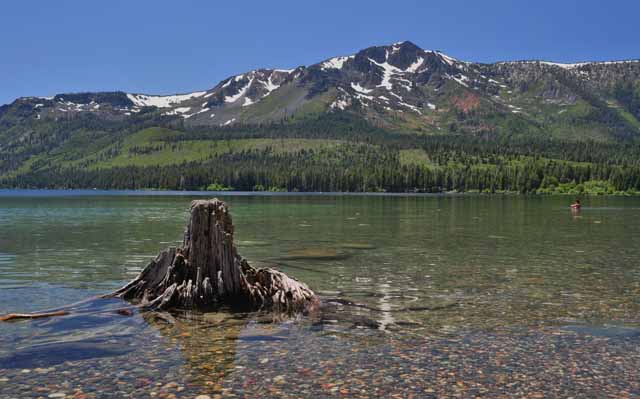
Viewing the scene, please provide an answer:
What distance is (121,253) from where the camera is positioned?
43375 mm

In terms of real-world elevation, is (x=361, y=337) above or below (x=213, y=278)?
below

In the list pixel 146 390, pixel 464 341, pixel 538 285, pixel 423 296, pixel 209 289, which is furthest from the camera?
pixel 538 285

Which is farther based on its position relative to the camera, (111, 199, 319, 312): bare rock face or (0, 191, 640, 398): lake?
(111, 199, 319, 312): bare rock face

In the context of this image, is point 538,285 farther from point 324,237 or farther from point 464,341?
point 324,237

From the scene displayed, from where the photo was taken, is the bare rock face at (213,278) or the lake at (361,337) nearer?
the lake at (361,337)

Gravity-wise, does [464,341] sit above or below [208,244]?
below

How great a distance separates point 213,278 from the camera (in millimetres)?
22531

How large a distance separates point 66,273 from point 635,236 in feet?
180

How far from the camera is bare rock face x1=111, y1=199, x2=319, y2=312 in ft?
71.6

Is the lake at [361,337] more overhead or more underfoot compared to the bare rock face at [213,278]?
more underfoot

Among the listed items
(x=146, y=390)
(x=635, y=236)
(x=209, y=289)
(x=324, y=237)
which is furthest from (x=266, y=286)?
(x=635, y=236)

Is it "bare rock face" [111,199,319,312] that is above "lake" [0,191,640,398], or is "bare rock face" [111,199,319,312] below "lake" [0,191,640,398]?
above

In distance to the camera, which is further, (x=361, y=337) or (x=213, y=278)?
(x=213, y=278)

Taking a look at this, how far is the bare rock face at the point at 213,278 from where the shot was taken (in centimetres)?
2183
